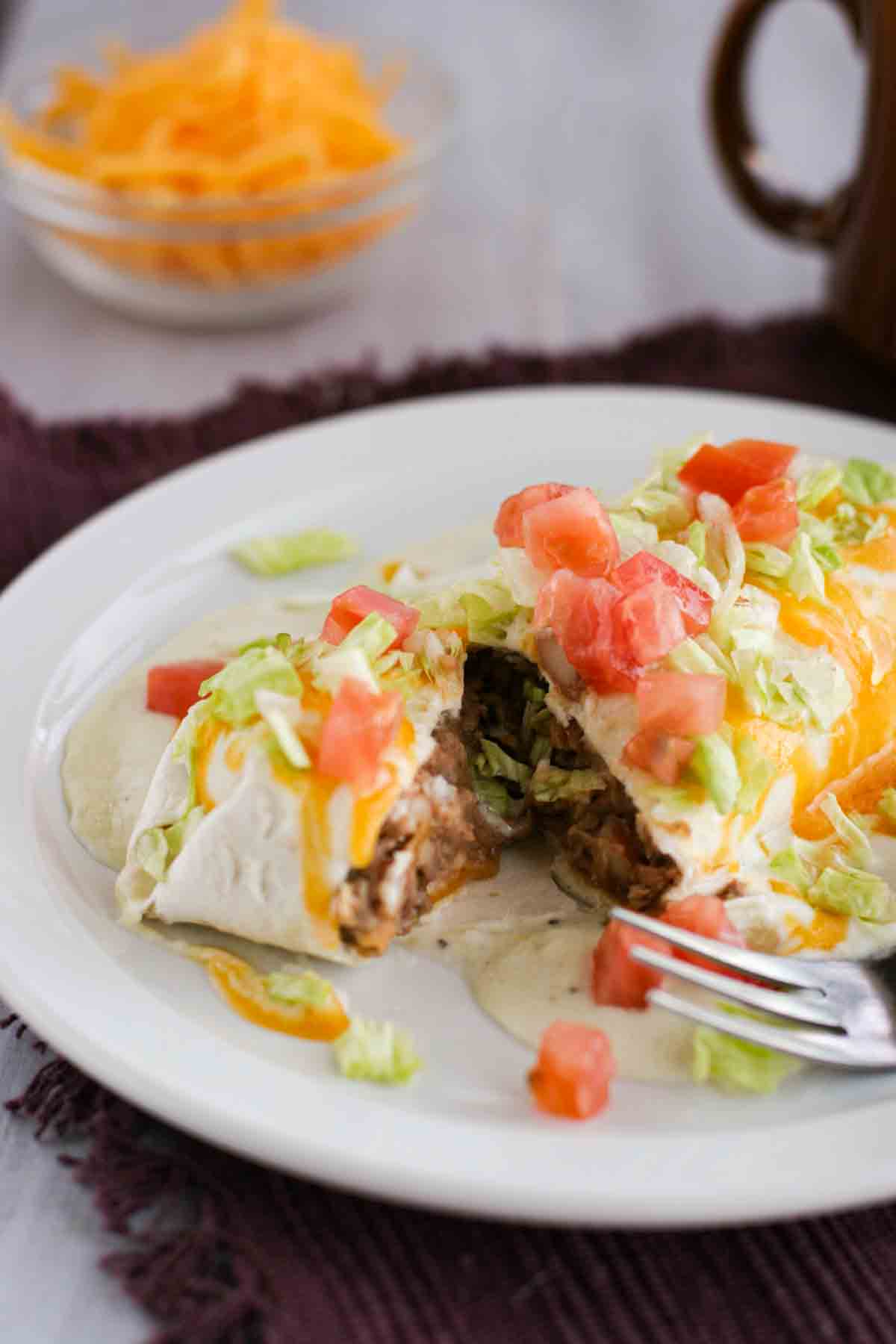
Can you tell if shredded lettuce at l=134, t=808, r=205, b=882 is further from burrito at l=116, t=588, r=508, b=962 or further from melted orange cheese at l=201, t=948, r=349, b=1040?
melted orange cheese at l=201, t=948, r=349, b=1040

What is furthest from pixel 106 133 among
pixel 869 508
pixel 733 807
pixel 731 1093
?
pixel 731 1093

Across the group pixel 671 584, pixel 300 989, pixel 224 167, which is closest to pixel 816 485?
pixel 671 584

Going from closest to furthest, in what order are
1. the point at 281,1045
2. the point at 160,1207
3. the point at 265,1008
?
1. the point at 160,1207
2. the point at 281,1045
3. the point at 265,1008

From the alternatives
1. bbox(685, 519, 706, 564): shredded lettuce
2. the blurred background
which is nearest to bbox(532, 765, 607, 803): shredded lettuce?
bbox(685, 519, 706, 564): shredded lettuce

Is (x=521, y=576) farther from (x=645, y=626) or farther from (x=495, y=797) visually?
(x=495, y=797)

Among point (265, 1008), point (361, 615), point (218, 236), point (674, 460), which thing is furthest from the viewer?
point (218, 236)
